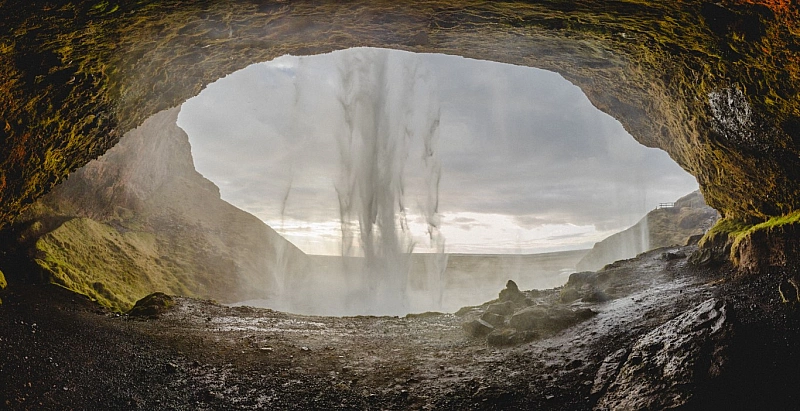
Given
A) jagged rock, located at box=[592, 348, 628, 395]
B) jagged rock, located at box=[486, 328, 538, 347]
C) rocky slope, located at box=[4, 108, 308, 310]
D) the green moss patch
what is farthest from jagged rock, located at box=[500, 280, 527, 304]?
rocky slope, located at box=[4, 108, 308, 310]

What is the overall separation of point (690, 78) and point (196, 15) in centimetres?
1167

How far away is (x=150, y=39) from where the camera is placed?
8.90 m

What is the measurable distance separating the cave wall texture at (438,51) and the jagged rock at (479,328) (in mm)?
7696

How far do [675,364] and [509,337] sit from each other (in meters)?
4.38

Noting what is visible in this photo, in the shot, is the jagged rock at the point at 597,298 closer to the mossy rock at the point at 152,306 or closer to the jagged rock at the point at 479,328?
the jagged rock at the point at 479,328

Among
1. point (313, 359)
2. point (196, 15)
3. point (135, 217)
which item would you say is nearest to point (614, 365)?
point (313, 359)

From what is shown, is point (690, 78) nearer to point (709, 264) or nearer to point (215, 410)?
point (709, 264)

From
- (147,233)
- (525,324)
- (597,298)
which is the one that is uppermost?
(147,233)

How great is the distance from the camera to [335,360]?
9.05 meters

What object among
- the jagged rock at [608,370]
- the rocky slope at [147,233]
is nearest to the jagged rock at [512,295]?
the jagged rock at [608,370]

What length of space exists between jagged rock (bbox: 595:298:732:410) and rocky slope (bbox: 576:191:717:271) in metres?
25.3

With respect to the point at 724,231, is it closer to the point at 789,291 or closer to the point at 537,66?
the point at 789,291

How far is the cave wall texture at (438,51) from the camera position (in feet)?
22.6

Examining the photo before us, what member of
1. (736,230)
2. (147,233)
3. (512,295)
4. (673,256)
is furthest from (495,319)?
(147,233)
